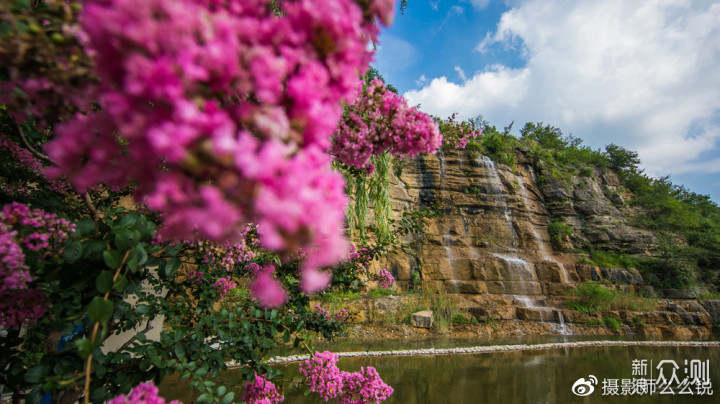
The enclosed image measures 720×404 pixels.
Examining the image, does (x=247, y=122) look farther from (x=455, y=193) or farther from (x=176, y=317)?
(x=455, y=193)

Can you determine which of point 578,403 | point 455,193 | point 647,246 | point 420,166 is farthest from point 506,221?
point 578,403

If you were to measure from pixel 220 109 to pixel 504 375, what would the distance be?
19.1 ft

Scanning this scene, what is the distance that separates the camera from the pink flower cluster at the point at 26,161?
6.89 feet

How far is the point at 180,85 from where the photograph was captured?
0.56 m

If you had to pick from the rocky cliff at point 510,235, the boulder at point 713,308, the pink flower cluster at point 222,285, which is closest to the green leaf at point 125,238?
the pink flower cluster at point 222,285

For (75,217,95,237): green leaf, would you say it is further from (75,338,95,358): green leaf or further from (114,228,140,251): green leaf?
(75,338,95,358): green leaf

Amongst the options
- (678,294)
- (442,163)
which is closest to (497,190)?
(442,163)

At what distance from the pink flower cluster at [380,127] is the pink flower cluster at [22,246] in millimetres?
1161

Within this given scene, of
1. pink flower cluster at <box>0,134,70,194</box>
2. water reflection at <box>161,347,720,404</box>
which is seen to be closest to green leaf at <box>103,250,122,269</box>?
pink flower cluster at <box>0,134,70,194</box>

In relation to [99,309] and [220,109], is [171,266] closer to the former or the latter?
A: [99,309]

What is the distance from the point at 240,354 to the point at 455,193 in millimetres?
16075

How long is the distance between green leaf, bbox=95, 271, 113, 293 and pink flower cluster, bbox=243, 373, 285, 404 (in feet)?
4.61

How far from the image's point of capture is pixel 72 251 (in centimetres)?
113

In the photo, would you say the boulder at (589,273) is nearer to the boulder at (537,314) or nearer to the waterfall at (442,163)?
the boulder at (537,314)
